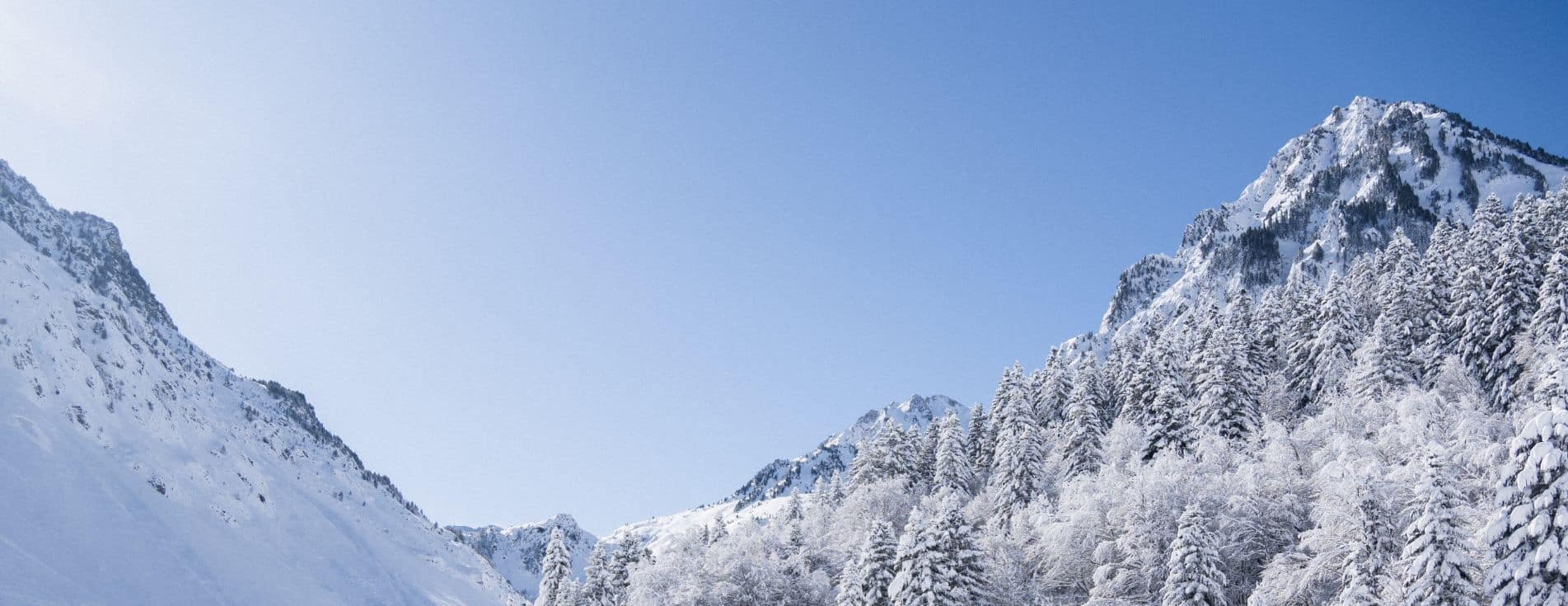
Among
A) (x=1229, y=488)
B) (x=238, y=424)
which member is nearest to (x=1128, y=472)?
(x=1229, y=488)

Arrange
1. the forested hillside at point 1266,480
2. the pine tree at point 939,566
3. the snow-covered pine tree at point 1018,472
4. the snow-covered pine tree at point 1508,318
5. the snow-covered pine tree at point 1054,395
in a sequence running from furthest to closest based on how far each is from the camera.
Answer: the snow-covered pine tree at point 1054,395
the snow-covered pine tree at point 1018,472
the snow-covered pine tree at point 1508,318
the pine tree at point 939,566
the forested hillside at point 1266,480

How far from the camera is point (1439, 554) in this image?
2267cm

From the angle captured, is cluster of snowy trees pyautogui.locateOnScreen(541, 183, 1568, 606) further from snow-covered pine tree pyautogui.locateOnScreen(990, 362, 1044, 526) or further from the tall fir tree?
the tall fir tree

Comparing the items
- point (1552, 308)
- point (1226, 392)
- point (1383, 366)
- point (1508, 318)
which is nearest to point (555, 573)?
point (1226, 392)

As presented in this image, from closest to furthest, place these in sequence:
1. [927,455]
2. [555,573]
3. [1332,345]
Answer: [555,573], [1332,345], [927,455]

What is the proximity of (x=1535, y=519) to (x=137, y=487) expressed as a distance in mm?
153448

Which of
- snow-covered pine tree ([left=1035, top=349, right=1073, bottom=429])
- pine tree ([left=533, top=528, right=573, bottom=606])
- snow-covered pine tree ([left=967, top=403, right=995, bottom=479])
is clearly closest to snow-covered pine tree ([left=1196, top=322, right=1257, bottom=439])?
snow-covered pine tree ([left=967, top=403, right=995, bottom=479])

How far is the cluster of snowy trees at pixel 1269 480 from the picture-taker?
914 inches

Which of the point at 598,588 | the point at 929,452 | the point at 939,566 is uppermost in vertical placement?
the point at 929,452

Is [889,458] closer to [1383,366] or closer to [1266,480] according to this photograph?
[1266,480]

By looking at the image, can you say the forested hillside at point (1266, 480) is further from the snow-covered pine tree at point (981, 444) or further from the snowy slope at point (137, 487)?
the snowy slope at point (137, 487)

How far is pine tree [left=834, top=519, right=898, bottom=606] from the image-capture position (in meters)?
43.7

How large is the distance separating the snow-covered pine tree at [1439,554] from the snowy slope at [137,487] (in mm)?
110302

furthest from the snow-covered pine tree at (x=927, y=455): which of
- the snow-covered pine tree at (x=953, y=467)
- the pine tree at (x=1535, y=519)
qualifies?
the pine tree at (x=1535, y=519)
